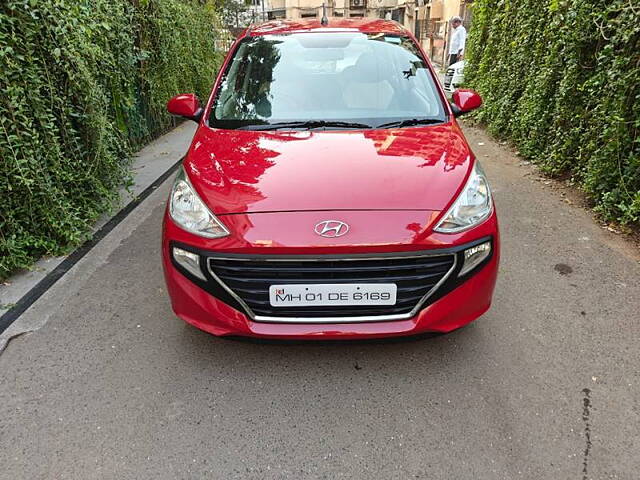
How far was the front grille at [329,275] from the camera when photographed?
87.4 inches

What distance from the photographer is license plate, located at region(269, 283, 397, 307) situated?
2.24 meters

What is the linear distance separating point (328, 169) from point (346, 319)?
79 cm

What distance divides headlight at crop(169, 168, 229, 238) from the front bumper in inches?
3.4

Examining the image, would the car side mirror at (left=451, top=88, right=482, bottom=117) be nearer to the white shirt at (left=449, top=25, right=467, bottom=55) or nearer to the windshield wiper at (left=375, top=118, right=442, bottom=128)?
the windshield wiper at (left=375, top=118, right=442, bottom=128)

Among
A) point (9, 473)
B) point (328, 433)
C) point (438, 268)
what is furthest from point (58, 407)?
point (438, 268)

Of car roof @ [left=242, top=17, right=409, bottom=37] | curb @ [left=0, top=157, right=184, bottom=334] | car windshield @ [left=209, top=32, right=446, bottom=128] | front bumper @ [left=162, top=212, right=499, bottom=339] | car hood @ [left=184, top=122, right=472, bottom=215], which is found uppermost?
car roof @ [left=242, top=17, right=409, bottom=37]

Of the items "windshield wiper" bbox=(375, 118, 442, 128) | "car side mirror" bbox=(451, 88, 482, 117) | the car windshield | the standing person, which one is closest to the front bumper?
"windshield wiper" bbox=(375, 118, 442, 128)

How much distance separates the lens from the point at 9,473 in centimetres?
204

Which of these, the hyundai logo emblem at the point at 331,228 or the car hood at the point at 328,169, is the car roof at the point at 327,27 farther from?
the hyundai logo emblem at the point at 331,228

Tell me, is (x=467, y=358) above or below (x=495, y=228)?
below

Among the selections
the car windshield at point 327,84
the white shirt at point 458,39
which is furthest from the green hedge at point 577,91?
the white shirt at point 458,39

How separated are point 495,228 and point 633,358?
111 centimetres

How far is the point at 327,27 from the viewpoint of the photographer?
155 inches

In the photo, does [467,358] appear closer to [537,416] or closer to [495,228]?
[537,416]
